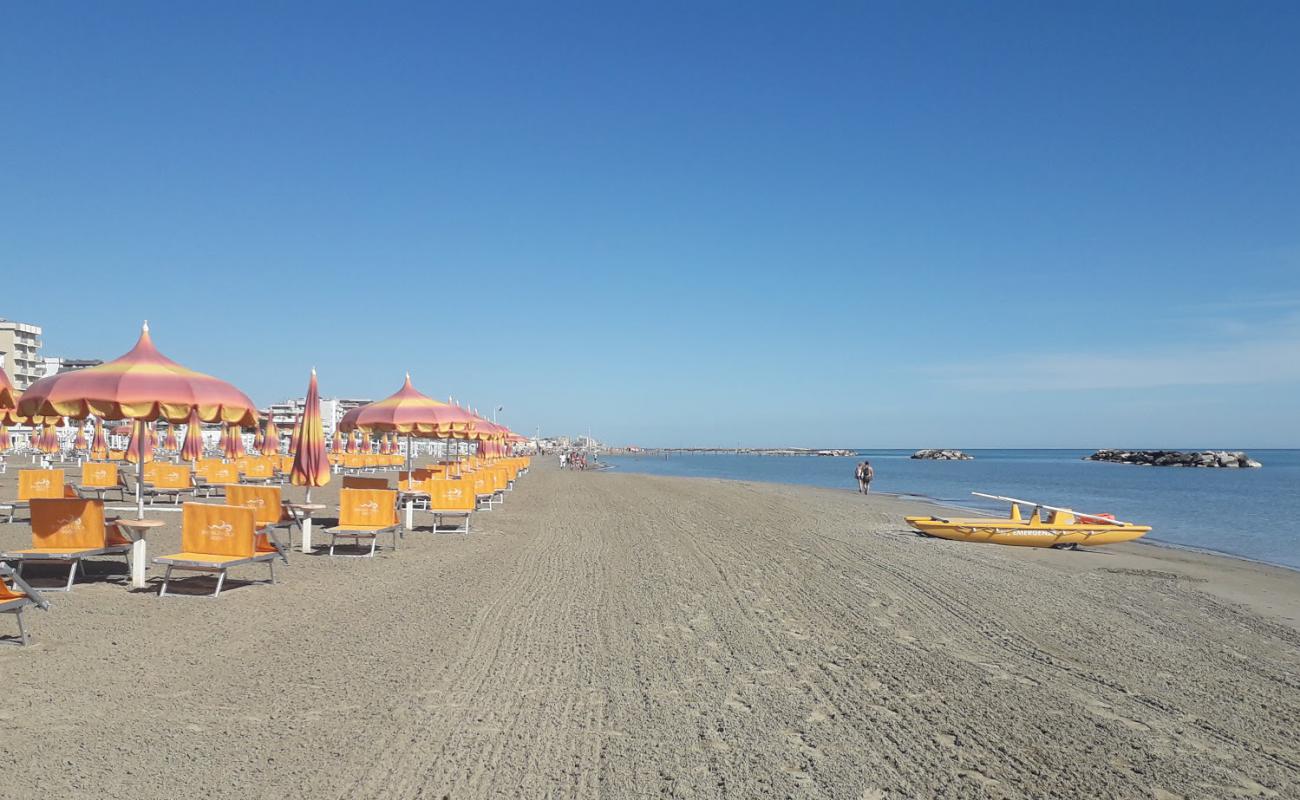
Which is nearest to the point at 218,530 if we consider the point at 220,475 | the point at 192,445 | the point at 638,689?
the point at 638,689

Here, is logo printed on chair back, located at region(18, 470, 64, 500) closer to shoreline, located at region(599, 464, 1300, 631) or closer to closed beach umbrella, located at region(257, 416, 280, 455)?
closed beach umbrella, located at region(257, 416, 280, 455)

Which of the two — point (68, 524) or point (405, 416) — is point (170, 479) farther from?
point (68, 524)

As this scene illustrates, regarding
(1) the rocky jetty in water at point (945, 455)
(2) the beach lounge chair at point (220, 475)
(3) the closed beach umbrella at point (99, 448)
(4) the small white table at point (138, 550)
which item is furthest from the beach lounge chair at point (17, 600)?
(1) the rocky jetty in water at point (945, 455)

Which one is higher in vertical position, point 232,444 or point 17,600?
point 232,444

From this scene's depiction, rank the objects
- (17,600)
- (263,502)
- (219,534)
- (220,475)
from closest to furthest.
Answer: (17,600) < (219,534) < (263,502) < (220,475)

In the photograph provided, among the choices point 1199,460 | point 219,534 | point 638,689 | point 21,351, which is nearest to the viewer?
point 638,689

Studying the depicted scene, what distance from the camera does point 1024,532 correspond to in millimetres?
15828

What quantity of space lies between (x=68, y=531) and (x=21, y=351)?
9070 cm

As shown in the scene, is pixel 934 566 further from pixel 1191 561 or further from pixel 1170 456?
pixel 1170 456

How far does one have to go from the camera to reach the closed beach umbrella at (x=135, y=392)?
8086 millimetres

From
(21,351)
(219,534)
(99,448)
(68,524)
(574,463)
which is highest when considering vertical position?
(21,351)

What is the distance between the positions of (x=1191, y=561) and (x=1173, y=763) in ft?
45.1

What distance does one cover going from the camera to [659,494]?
2798 centimetres

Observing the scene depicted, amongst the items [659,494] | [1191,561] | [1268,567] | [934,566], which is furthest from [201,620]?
[659,494]
